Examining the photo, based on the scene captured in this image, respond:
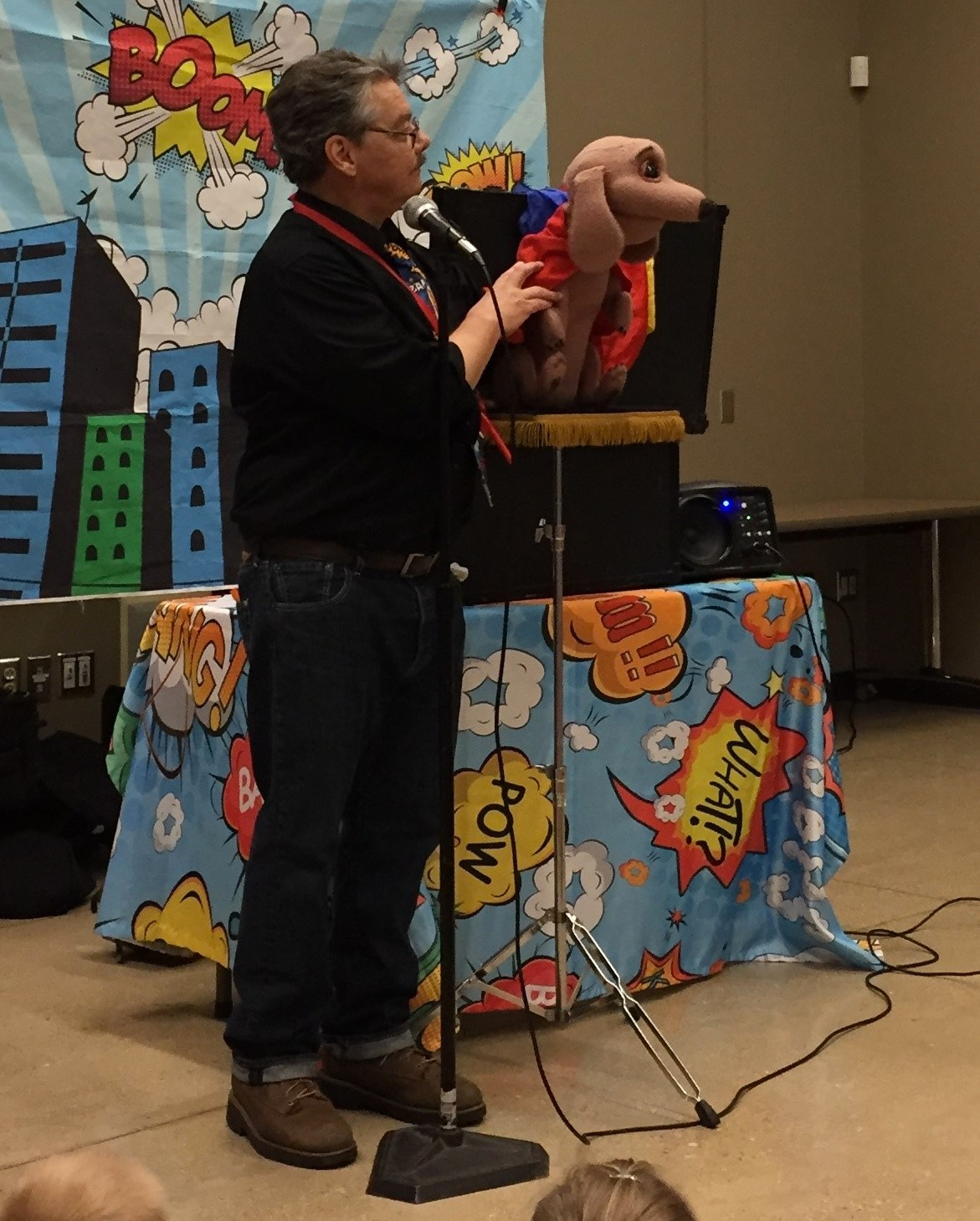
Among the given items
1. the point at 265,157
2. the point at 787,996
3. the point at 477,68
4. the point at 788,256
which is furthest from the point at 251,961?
the point at 788,256

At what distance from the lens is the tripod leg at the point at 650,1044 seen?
96.3 inches

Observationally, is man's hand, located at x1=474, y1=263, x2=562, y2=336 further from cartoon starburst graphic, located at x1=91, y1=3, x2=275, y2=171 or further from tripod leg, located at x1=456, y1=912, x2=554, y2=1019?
cartoon starburst graphic, located at x1=91, y1=3, x2=275, y2=171

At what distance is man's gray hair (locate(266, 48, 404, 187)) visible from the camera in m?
2.30

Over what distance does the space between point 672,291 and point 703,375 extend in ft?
0.58

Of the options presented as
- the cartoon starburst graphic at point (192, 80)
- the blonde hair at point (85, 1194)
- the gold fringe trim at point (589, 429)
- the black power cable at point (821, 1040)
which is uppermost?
Answer: the cartoon starburst graphic at point (192, 80)

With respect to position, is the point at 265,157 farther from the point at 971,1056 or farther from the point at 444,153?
the point at 971,1056

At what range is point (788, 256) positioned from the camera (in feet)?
20.4

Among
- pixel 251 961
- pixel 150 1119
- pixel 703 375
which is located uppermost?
pixel 703 375

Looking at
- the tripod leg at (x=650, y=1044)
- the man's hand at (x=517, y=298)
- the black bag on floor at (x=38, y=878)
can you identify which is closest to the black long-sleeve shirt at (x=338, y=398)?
the man's hand at (x=517, y=298)

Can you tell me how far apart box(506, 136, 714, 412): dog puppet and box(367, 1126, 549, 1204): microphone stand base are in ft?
3.71

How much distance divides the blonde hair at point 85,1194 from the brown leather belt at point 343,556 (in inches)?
53.1

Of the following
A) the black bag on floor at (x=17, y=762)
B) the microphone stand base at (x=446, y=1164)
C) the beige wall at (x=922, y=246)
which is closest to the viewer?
the microphone stand base at (x=446, y=1164)

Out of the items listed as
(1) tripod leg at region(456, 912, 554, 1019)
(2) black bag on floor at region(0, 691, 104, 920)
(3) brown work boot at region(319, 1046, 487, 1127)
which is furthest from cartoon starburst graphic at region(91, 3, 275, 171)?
(3) brown work boot at region(319, 1046, 487, 1127)

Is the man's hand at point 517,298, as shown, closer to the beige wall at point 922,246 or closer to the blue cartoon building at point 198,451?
the blue cartoon building at point 198,451
